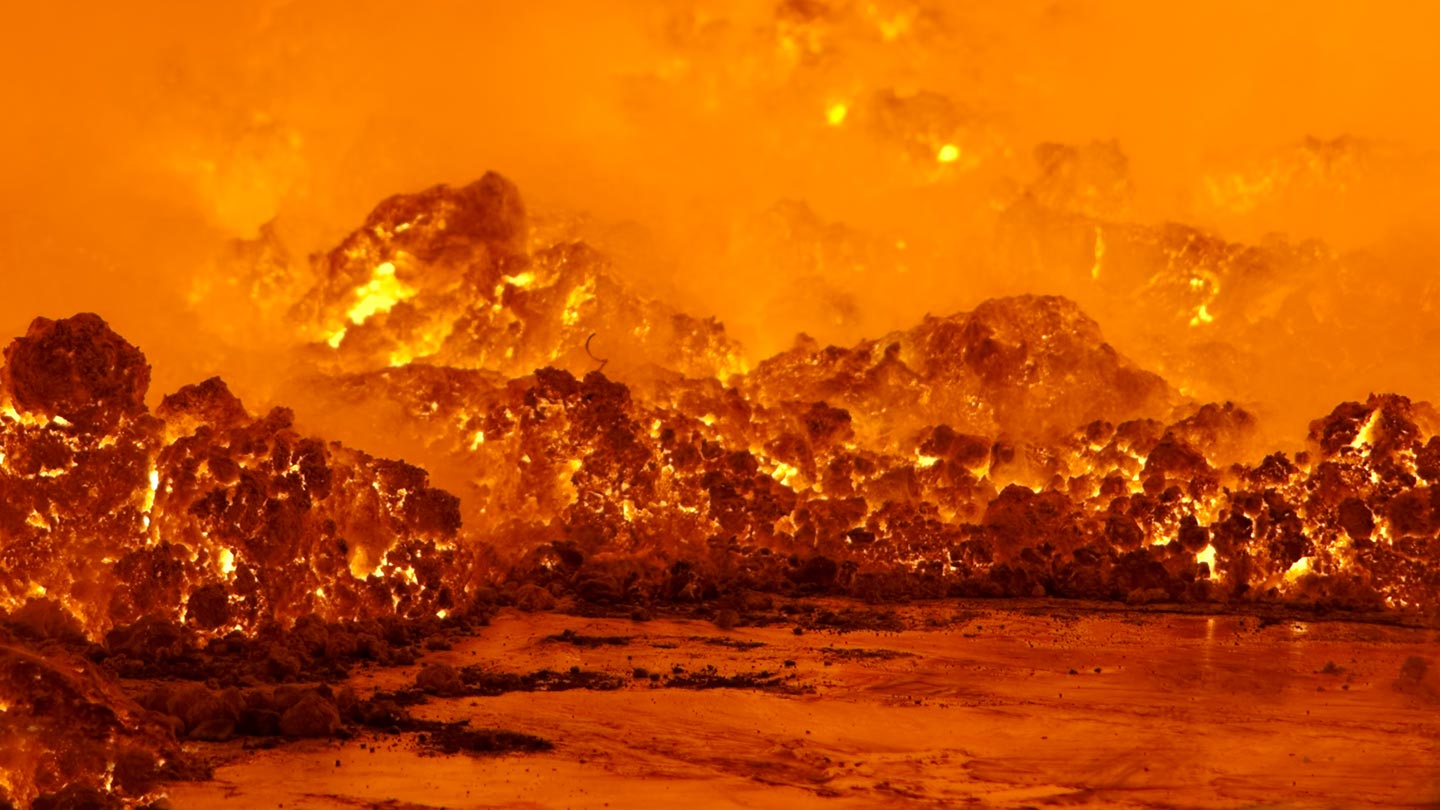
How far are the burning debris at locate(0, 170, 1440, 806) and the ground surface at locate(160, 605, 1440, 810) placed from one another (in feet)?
1.83

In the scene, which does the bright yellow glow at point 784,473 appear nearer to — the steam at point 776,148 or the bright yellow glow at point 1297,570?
the steam at point 776,148

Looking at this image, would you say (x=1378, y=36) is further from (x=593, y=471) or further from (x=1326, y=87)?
(x=593, y=471)

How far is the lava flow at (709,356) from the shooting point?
875 cm

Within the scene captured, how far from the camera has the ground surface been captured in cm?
592

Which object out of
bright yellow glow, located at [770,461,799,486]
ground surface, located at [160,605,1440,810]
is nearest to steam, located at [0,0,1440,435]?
bright yellow glow, located at [770,461,799,486]

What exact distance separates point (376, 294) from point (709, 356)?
2.50m

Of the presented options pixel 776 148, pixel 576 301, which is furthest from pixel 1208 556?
pixel 776 148

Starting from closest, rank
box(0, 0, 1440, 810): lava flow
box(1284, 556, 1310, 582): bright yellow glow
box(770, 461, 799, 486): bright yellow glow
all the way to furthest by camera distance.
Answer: box(0, 0, 1440, 810): lava flow < box(1284, 556, 1310, 582): bright yellow glow < box(770, 461, 799, 486): bright yellow glow

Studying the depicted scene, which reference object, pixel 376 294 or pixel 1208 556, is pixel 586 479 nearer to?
pixel 376 294

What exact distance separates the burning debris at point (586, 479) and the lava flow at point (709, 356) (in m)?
0.03

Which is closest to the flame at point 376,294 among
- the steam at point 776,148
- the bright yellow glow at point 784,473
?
the steam at point 776,148

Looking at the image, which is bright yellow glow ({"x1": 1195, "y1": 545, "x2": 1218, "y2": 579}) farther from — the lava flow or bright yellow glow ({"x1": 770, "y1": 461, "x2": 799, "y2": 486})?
bright yellow glow ({"x1": 770, "y1": 461, "x2": 799, "y2": 486})

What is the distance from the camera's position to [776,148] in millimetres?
14086

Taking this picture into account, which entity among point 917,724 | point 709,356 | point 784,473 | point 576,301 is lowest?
point 917,724
